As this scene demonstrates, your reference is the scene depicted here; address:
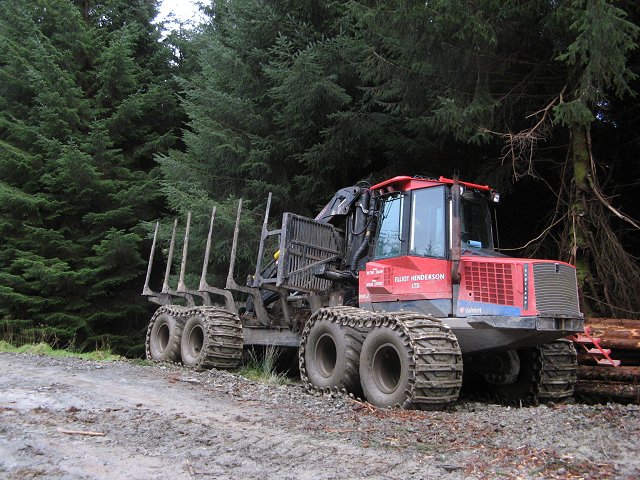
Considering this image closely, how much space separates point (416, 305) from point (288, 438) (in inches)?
129

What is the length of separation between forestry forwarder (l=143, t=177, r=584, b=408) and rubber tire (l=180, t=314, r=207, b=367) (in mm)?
390

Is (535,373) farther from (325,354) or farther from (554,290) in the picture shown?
(325,354)

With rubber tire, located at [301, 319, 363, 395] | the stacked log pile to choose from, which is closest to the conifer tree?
rubber tire, located at [301, 319, 363, 395]

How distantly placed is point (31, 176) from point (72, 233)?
2.60 meters

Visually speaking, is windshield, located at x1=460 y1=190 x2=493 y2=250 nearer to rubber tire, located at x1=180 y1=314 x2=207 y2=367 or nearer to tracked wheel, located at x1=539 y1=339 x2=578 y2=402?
tracked wheel, located at x1=539 y1=339 x2=578 y2=402

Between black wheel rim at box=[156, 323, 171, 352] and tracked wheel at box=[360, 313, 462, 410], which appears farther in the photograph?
black wheel rim at box=[156, 323, 171, 352]

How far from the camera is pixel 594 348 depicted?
28.6ft

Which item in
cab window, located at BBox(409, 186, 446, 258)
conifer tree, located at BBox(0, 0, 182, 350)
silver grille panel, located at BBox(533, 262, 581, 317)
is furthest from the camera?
conifer tree, located at BBox(0, 0, 182, 350)

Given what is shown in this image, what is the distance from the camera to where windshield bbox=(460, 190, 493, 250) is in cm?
796

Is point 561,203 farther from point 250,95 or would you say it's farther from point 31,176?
point 31,176

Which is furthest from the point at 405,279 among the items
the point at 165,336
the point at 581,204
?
the point at 165,336

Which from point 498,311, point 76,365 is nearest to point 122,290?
point 76,365

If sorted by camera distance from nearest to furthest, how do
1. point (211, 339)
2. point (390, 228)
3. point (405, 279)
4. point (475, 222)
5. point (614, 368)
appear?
1. point (405, 279)
2. point (475, 222)
3. point (390, 228)
4. point (614, 368)
5. point (211, 339)

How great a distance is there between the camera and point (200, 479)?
398 cm
